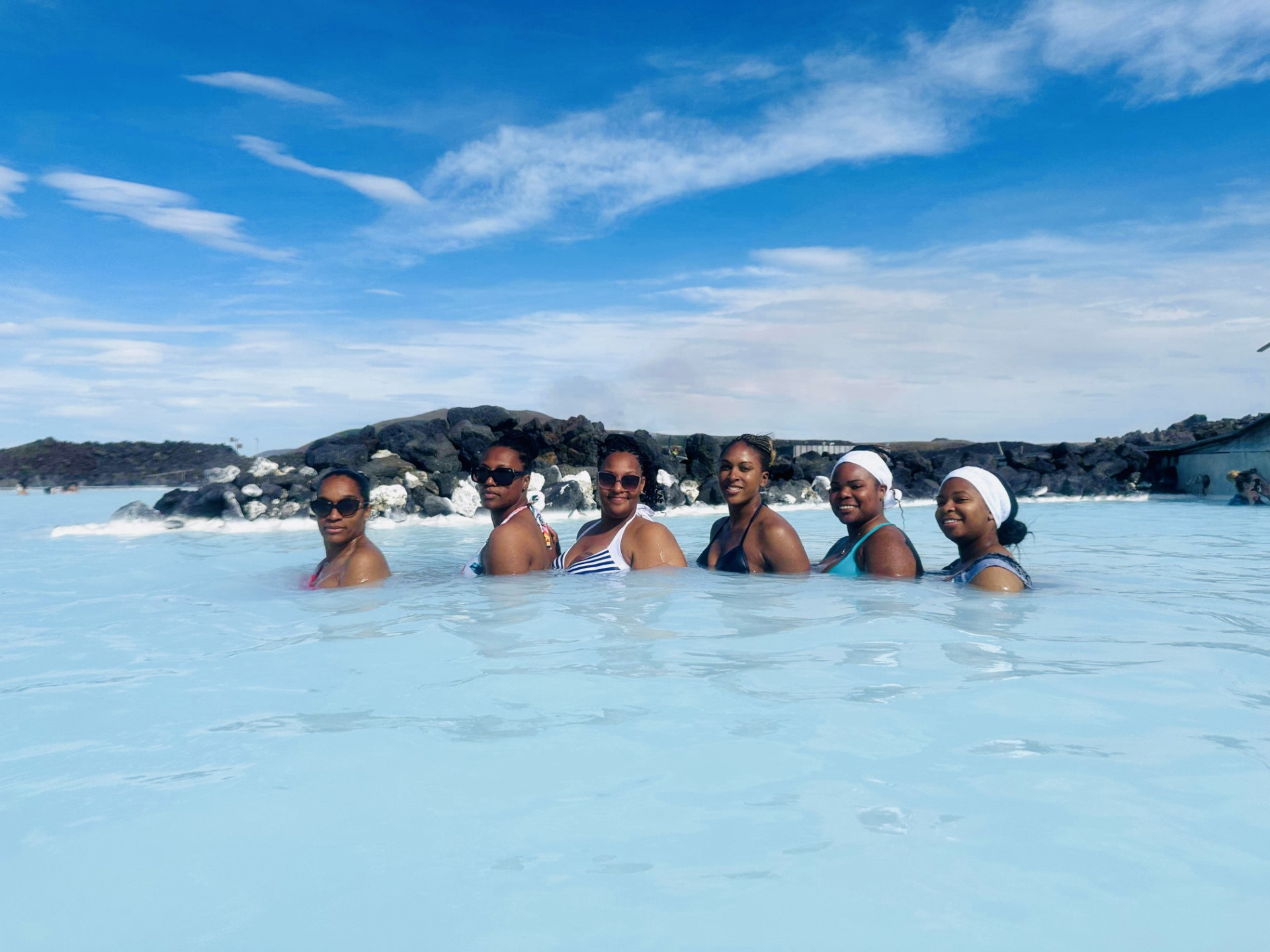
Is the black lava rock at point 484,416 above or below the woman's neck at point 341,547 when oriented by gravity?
above

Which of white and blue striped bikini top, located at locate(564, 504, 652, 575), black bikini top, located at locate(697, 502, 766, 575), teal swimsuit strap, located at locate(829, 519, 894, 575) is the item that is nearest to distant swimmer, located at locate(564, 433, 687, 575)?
white and blue striped bikini top, located at locate(564, 504, 652, 575)

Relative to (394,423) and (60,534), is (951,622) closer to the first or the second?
(60,534)

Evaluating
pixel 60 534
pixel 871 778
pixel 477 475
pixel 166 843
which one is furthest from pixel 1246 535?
pixel 60 534

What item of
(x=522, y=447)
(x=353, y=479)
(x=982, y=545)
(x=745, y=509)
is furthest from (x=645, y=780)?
(x=745, y=509)

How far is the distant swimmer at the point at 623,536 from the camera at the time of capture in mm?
6301

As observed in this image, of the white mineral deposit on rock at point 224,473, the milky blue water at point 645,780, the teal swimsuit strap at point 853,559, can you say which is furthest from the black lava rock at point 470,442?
the milky blue water at point 645,780

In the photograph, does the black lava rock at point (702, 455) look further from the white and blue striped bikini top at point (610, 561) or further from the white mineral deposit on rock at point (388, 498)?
the white and blue striped bikini top at point (610, 561)

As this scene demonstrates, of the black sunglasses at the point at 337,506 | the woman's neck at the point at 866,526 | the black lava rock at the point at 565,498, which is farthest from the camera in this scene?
the black lava rock at the point at 565,498

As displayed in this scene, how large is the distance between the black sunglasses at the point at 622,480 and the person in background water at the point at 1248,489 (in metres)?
19.1

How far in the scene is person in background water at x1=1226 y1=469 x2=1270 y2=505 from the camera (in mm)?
19750

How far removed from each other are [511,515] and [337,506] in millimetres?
1250

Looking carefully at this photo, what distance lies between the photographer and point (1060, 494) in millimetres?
25984

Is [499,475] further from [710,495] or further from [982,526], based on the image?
[710,495]

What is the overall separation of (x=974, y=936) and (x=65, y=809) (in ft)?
8.59
